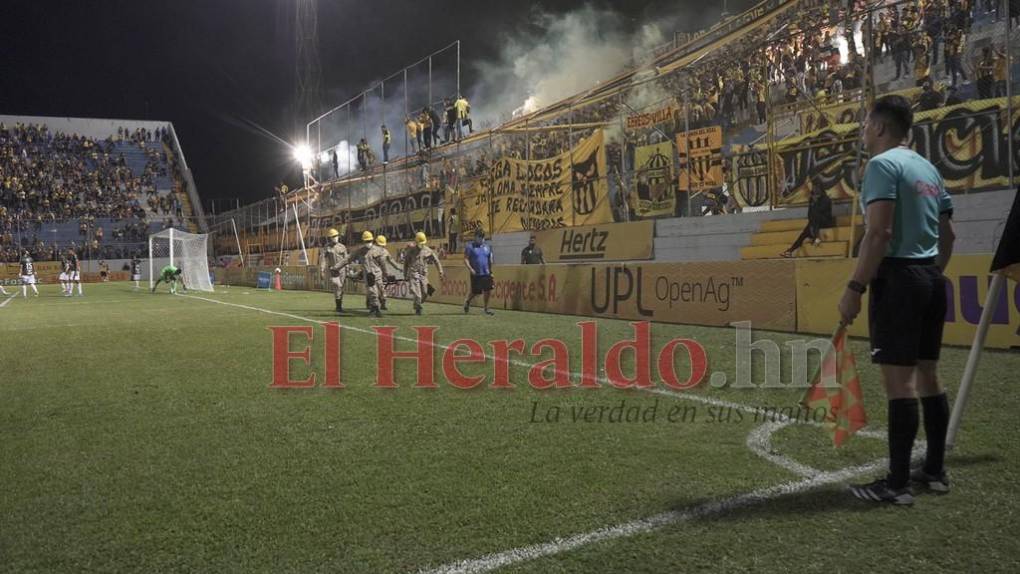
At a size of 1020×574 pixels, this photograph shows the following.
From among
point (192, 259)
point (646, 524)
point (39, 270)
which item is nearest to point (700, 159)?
point (646, 524)

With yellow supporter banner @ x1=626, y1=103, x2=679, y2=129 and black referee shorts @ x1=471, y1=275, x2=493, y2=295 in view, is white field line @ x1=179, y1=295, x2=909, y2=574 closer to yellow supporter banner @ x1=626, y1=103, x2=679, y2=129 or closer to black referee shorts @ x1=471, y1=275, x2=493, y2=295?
black referee shorts @ x1=471, y1=275, x2=493, y2=295

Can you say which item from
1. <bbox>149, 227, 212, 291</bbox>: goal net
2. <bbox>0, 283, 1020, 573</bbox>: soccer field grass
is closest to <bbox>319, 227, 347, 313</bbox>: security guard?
<bbox>0, 283, 1020, 573</bbox>: soccer field grass

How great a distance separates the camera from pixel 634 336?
10.6 m

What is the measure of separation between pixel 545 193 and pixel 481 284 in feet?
21.5

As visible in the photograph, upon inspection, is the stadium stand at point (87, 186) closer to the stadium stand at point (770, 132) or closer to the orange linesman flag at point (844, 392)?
the stadium stand at point (770, 132)

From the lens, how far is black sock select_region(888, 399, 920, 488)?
3.29m

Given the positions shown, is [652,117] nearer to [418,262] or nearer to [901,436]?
[418,262]

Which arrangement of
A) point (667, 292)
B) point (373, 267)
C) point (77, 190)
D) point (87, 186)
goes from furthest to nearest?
point (87, 186)
point (77, 190)
point (373, 267)
point (667, 292)

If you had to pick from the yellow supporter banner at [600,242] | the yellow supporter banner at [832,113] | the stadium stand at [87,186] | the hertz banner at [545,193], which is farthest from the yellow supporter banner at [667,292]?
the stadium stand at [87,186]

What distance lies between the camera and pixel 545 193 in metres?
21.2

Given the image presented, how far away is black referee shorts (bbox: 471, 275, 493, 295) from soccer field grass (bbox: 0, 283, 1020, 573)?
28.1 ft

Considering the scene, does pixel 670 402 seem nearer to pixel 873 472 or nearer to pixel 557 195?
pixel 873 472

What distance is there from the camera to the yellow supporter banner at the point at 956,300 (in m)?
8.32

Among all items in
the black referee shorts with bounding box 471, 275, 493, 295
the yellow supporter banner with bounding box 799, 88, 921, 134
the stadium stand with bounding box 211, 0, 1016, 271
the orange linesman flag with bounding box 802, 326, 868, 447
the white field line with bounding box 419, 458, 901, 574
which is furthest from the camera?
A: the black referee shorts with bounding box 471, 275, 493, 295
